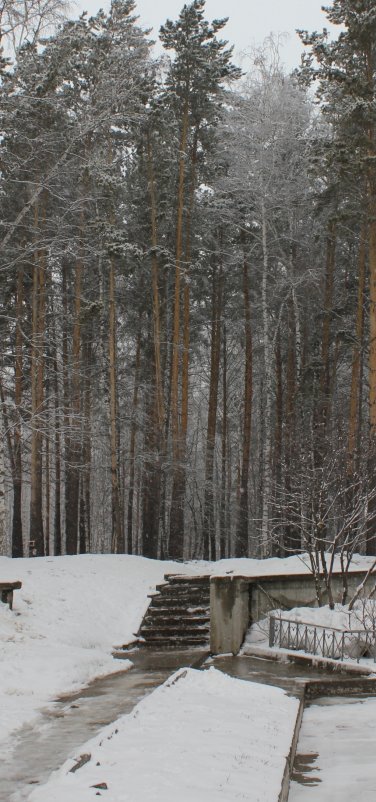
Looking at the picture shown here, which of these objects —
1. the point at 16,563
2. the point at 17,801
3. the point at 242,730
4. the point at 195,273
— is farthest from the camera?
the point at 195,273

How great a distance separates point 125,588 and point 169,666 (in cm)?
465

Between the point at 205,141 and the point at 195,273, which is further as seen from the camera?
the point at 195,273

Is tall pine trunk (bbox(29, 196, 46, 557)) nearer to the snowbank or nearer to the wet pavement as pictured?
the snowbank

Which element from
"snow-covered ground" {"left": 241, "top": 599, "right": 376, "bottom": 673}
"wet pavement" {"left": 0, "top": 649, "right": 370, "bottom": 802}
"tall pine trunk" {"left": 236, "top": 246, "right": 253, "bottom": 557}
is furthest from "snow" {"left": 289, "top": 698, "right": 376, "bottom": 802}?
"tall pine trunk" {"left": 236, "top": 246, "right": 253, "bottom": 557}

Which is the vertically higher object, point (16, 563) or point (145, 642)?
point (16, 563)

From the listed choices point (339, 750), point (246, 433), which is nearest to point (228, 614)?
point (339, 750)

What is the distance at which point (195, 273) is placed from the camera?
2475 centimetres

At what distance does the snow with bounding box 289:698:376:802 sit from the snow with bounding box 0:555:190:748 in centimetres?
284

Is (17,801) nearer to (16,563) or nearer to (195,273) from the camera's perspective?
(16,563)

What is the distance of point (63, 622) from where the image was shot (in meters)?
12.7

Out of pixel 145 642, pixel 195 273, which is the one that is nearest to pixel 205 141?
pixel 195 273

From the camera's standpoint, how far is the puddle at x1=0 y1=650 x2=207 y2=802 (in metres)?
5.83

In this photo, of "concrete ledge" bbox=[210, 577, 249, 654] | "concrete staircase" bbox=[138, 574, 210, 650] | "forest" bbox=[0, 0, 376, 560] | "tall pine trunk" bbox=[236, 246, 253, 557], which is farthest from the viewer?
"tall pine trunk" bbox=[236, 246, 253, 557]

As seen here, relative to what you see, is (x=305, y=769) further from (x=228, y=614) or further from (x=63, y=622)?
(x=63, y=622)
